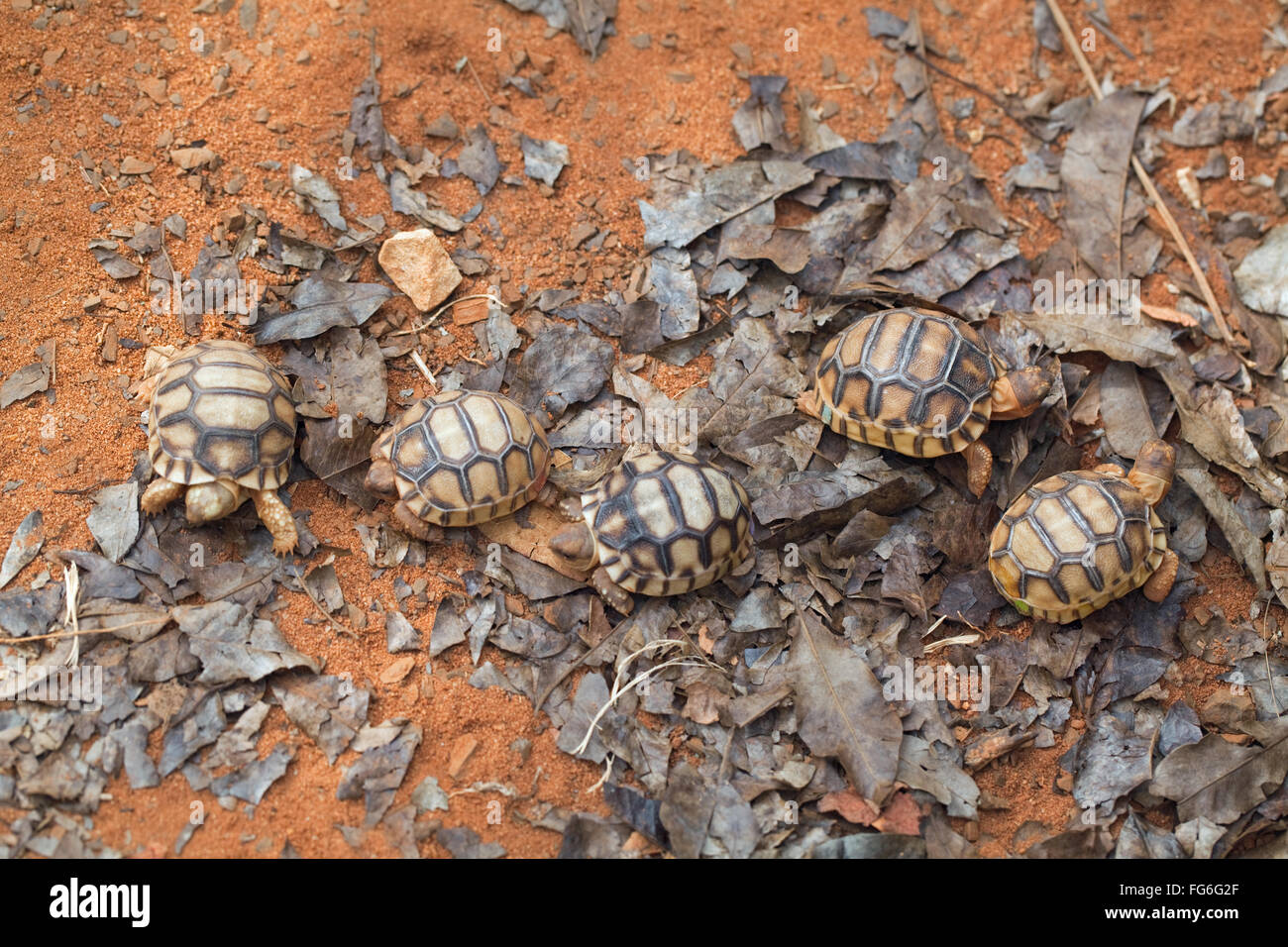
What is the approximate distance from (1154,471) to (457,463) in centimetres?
457

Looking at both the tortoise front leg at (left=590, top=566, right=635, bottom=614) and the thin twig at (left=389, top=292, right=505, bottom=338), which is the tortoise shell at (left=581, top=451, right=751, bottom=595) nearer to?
the tortoise front leg at (left=590, top=566, right=635, bottom=614)

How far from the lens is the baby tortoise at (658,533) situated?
211 inches

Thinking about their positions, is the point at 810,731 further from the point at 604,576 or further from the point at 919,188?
the point at 919,188

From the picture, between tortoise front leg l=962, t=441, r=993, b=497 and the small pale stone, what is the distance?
12.6 ft

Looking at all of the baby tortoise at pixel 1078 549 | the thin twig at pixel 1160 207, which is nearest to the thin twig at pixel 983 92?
the thin twig at pixel 1160 207

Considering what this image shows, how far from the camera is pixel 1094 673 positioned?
566cm

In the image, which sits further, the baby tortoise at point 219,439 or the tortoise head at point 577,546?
the tortoise head at point 577,546

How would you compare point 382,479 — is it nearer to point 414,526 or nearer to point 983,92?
point 414,526

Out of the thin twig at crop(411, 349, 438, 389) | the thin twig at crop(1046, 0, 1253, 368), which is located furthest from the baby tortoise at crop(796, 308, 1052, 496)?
the thin twig at crop(411, 349, 438, 389)

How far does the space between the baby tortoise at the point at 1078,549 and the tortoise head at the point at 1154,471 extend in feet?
0.50

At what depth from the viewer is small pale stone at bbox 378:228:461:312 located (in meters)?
6.26

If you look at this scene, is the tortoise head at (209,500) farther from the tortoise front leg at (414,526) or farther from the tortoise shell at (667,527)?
the tortoise shell at (667,527)

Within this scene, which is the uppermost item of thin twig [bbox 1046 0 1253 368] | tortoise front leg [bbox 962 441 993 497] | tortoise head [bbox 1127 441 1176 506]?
thin twig [bbox 1046 0 1253 368]
